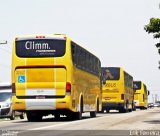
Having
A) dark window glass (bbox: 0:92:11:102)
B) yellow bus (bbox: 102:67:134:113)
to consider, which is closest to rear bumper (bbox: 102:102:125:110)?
yellow bus (bbox: 102:67:134:113)

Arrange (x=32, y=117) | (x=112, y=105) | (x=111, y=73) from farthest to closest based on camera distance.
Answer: (x=111, y=73)
(x=112, y=105)
(x=32, y=117)

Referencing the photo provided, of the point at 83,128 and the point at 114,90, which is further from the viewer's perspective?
the point at 114,90

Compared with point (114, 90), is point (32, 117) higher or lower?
lower

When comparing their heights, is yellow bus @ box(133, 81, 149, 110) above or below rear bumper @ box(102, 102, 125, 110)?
above

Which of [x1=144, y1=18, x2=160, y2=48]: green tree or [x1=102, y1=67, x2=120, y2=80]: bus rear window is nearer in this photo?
[x1=144, y1=18, x2=160, y2=48]: green tree

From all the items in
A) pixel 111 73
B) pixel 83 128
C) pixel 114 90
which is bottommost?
pixel 83 128

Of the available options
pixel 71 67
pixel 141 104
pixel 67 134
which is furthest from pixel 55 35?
pixel 141 104

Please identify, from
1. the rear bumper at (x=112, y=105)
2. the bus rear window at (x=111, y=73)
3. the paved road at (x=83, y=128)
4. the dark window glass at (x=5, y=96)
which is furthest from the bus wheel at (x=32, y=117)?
the bus rear window at (x=111, y=73)

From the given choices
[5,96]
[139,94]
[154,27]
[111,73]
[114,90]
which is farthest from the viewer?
[139,94]

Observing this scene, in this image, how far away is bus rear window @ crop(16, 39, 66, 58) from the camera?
23.7 meters

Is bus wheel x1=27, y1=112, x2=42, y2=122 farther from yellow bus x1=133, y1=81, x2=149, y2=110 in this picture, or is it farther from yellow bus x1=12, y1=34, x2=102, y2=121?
yellow bus x1=133, y1=81, x2=149, y2=110

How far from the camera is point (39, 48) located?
78.0 ft

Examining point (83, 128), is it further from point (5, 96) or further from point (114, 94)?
point (114, 94)

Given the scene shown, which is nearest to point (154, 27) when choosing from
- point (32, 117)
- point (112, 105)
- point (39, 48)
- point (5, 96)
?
point (39, 48)
